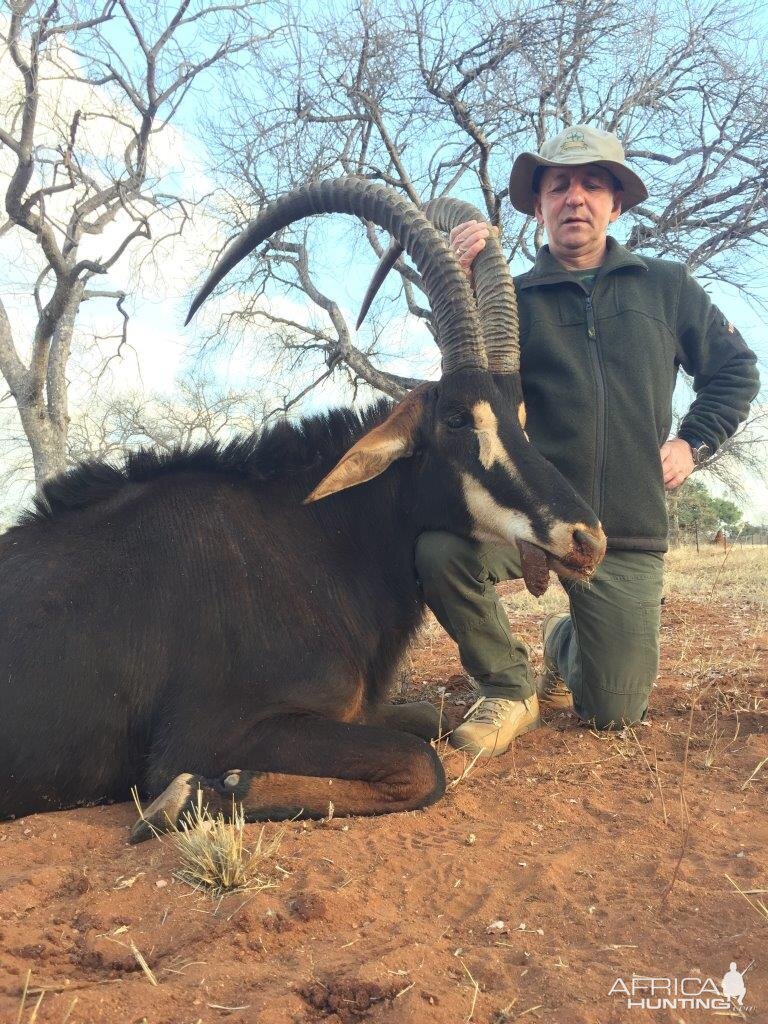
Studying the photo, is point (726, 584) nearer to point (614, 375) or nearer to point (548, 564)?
point (614, 375)

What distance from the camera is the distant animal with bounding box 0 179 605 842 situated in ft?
11.2

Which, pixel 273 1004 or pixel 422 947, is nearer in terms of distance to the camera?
pixel 273 1004

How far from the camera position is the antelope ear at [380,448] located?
3.99 m

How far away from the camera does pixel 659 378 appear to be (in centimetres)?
482

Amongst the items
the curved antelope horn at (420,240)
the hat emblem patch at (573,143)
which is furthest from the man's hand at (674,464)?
the hat emblem patch at (573,143)

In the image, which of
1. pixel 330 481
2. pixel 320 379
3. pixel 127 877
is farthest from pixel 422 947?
pixel 320 379

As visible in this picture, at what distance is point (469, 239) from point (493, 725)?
280 centimetres

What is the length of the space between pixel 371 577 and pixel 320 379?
66.0 ft

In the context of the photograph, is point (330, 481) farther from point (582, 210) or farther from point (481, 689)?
point (582, 210)

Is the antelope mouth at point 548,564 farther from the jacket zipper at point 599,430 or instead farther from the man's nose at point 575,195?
the man's nose at point 575,195

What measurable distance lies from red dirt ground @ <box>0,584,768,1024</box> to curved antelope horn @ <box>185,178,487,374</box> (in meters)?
2.21

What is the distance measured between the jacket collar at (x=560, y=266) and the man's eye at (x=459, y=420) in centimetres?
130

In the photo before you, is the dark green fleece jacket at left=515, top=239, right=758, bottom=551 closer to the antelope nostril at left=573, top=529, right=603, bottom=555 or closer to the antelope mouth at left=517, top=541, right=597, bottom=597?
the antelope mouth at left=517, top=541, right=597, bottom=597

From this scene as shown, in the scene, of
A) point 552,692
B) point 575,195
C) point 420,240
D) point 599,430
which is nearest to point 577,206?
point 575,195
